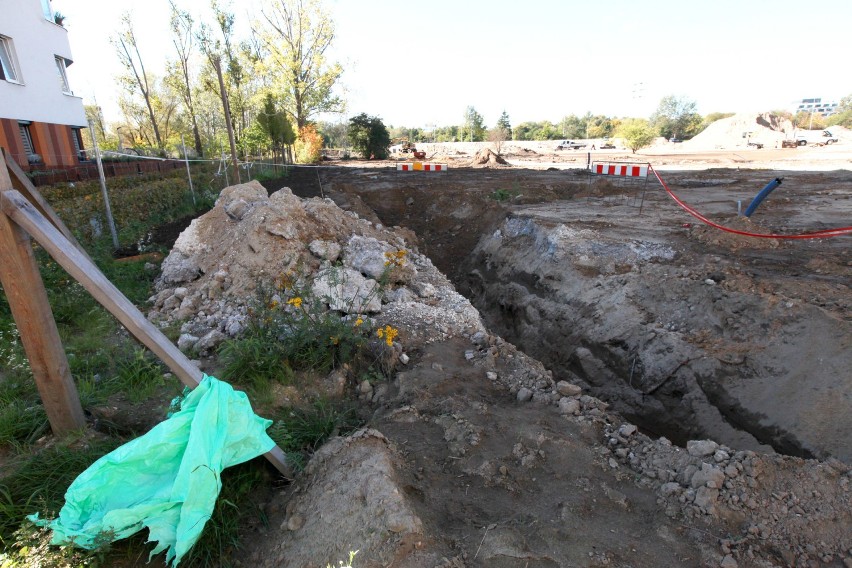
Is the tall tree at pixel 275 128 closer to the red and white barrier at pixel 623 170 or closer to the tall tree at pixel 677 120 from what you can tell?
the red and white barrier at pixel 623 170

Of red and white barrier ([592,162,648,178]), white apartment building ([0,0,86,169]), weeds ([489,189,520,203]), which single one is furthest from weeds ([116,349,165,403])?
white apartment building ([0,0,86,169])

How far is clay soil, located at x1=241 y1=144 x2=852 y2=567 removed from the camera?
2.49m

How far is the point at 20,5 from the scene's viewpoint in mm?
15523

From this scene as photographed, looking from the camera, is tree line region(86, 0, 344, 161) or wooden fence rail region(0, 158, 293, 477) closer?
wooden fence rail region(0, 158, 293, 477)

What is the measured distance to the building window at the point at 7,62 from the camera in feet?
48.1

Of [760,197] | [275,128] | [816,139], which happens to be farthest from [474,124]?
[760,197]

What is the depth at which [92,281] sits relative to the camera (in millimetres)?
2551

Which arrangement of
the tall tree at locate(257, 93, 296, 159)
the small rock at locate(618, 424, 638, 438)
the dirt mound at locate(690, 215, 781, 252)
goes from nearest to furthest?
the small rock at locate(618, 424, 638, 438) < the dirt mound at locate(690, 215, 781, 252) < the tall tree at locate(257, 93, 296, 159)

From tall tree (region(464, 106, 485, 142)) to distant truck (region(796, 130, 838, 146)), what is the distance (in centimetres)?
3774

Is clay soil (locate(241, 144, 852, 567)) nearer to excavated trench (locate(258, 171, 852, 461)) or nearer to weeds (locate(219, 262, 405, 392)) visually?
excavated trench (locate(258, 171, 852, 461))

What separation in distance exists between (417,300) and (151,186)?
9.85 metres

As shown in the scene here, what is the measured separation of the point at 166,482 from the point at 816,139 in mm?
56313

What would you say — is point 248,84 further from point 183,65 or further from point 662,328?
point 662,328

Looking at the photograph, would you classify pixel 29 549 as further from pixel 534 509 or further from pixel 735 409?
pixel 735 409
